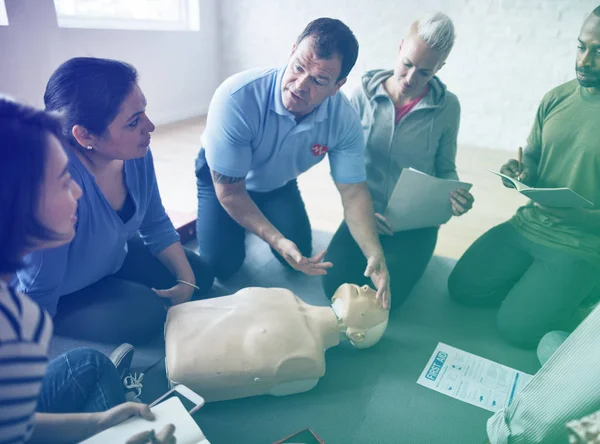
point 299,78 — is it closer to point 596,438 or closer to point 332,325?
point 332,325

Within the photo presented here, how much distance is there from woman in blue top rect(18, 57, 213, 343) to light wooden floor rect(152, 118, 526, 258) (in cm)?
57

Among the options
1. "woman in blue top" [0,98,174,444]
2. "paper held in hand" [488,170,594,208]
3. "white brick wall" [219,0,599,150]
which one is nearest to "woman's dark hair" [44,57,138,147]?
"woman in blue top" [0,98,174,444]

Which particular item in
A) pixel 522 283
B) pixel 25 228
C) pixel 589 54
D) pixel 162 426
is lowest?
pixel 522 283

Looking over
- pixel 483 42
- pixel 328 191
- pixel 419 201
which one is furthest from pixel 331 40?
pixel 483 42

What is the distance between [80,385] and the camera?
93 centimetres

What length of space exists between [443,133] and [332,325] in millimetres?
840

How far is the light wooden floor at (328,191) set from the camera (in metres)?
2.26

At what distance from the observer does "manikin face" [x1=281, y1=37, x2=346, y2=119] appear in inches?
48.9

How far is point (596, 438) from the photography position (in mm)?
707

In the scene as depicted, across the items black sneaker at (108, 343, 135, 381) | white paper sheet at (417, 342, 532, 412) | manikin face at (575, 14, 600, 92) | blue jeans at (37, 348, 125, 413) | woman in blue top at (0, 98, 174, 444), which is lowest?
white paper sheet at (417, 342, 532, 412)

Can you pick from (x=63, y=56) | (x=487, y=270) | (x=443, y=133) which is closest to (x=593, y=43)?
(x=443, y=133)

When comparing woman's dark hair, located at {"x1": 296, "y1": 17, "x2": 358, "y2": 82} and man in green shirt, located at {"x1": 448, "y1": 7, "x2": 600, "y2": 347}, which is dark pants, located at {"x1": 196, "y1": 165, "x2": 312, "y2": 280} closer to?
woman's dark hair, located at {"x1": 296, "y1": 17, "x2": 358, "y2": 82}

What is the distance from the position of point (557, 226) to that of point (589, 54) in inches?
21.2

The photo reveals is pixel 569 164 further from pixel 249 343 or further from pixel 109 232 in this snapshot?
pixel 109 232
